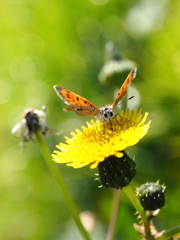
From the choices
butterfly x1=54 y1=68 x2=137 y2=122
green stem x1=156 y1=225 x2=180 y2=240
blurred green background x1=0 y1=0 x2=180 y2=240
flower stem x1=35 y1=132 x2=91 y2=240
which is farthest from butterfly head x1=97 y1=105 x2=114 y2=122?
blurred green background x1=0 y1=0 x2=180 y2=240

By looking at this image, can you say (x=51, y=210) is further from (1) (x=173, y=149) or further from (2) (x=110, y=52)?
(2) (x=110, y=52)

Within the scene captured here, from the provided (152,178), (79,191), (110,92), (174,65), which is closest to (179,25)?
(174,65)

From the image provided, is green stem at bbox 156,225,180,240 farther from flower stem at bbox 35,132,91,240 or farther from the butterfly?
the butterfly

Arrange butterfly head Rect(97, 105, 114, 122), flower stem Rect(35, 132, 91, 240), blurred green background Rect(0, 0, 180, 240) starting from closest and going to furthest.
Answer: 1. flower stem Rect(35, 132, 91, 240)
2. butterfly head Rect(97, 105, 114, 122)
3. blurred green background Rect(0, 0, 180, 240)

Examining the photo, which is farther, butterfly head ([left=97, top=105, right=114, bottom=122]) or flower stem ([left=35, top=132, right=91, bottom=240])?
butterfly head ([left=97, top=105, right=114, bottom=122])

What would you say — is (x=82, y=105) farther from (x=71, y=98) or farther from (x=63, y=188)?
(x=63, y=188)

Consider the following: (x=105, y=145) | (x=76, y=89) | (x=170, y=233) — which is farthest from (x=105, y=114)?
(x=76, y=89)

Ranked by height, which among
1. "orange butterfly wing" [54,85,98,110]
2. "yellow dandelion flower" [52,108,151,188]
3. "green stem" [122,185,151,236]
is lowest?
"green stem" [122,185,151,236]
